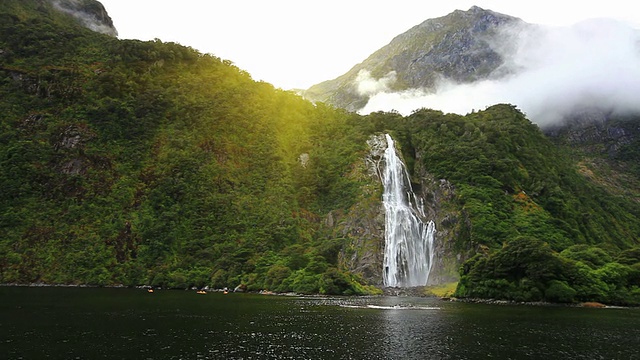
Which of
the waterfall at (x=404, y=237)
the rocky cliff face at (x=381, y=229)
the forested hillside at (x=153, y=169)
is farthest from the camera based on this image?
the waterfall at (x=404, y=237)

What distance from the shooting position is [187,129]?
431 feet

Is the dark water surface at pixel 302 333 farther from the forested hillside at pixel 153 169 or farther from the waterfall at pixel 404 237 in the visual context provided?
the waterfall at pixel 404 237

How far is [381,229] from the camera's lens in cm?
10812

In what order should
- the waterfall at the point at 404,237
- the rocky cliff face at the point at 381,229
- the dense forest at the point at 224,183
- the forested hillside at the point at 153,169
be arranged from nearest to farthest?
the dense forest at the point at 224,183 < the forested hillside at the point at 153,169 < the rocky cliff face at the point at 381,229 < the waterfall at the point at 404,237

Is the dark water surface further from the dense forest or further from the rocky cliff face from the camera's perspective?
the rocky cliff face

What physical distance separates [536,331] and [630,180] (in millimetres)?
175188

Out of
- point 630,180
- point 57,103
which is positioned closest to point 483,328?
point 57,103

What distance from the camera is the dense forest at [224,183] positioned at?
289 ft

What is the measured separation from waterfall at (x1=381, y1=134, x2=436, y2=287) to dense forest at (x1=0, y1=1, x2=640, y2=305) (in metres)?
7.55

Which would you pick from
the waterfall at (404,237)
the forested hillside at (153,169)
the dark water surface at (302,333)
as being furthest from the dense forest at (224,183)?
the dark water surface at (302,333)

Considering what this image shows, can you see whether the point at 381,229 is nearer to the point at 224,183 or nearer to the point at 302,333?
the point at 224,183

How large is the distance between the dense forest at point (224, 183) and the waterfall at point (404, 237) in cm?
755

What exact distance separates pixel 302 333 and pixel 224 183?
8647 cm

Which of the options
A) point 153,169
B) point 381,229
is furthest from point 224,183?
point 381,229
